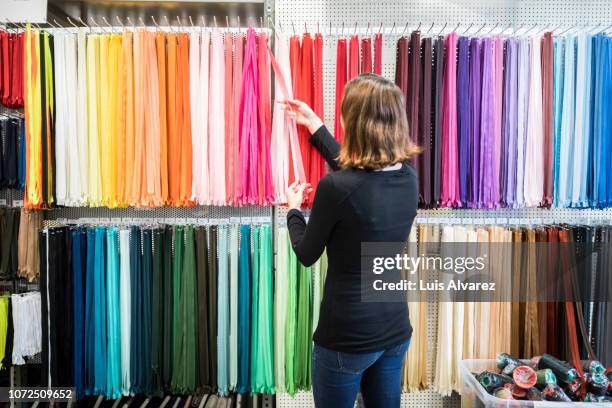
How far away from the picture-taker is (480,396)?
2195mm

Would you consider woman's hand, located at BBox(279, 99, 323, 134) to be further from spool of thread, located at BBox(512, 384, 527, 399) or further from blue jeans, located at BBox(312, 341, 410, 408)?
spool of thread, located at BBox(512, 384, 527, 399)

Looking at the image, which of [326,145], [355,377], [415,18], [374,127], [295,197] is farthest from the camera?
[415,18]

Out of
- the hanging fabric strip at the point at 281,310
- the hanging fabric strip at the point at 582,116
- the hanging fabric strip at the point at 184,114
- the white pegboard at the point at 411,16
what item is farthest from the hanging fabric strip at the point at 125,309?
the hanging fabric strip at the point at 582,116

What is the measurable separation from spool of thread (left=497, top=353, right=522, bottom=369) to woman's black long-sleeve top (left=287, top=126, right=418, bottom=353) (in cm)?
106

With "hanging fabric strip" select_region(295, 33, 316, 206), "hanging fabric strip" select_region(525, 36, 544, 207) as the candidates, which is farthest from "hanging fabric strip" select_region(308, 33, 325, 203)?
"hanging fabric strip" select_region(525, 36, 544, 207)

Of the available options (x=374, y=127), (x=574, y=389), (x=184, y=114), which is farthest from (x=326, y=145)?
(x=574, y=389)

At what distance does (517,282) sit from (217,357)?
70.3 inches

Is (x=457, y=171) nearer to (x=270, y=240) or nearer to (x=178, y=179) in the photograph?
(x=270, y=240)

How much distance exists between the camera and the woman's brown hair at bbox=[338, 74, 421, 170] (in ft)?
4.72

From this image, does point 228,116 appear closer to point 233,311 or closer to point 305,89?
point 305,89

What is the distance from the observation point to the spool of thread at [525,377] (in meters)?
2.15

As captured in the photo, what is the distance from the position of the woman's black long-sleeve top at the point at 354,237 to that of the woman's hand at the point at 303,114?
28.3 inches

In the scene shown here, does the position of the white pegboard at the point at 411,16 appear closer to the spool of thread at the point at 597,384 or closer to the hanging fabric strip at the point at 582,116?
the hanging fabric strip at the point at 582,116

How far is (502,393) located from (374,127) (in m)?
1.66
